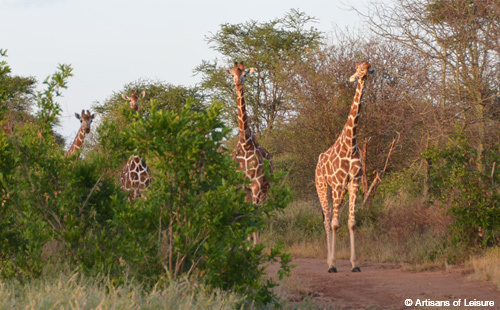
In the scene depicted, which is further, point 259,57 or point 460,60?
point 259,57

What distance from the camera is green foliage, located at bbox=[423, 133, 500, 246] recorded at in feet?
33.3

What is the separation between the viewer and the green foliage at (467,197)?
1014 cm

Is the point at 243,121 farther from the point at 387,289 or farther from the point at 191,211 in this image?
the point at 191,211

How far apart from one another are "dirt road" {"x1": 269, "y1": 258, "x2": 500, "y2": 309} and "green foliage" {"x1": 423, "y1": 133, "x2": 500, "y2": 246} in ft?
2.80

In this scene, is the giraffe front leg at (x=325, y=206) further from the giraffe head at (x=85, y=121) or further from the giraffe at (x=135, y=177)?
the giraffe head at (x=85, y=121)

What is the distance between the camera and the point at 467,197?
33.6 feet

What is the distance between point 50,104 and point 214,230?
2.34 metres

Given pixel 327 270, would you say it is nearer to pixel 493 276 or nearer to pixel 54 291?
pixel 493 276

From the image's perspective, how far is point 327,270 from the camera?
10.2m

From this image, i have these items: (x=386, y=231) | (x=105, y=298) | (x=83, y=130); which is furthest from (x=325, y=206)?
(x=105, y=298)

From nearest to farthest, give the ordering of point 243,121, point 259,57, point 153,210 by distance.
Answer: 1. point 153,210
2. point 243,121
3. point 259,57

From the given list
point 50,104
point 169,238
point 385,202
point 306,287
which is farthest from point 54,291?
point 385,202

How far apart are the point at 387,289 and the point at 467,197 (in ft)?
8.93

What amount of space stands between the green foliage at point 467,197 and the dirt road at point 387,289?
2.80 ft
